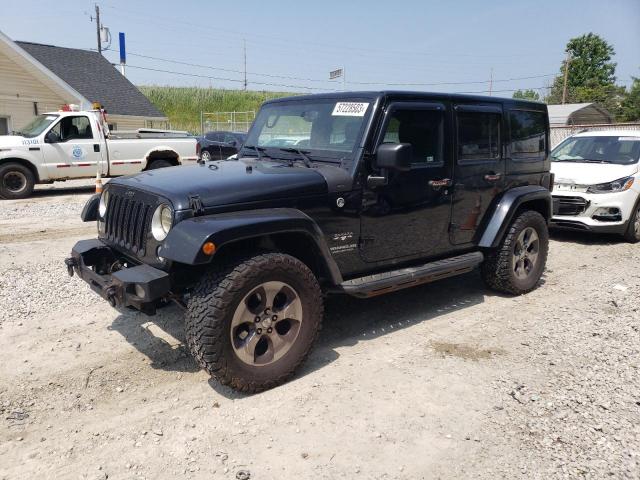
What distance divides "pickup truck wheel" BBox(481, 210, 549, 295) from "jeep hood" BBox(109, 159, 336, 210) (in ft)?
8.06

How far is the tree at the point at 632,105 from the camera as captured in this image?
1969 inches

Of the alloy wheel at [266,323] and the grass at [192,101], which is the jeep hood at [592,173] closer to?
the alloy wheel at [266,323]

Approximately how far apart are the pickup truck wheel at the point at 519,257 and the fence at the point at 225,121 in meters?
32.0

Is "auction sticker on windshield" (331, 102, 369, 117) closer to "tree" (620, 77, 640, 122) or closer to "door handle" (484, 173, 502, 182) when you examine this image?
"door handle" (484, 173, 502, 182)

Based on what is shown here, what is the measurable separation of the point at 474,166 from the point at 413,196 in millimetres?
935

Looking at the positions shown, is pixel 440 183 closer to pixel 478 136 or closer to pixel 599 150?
pixel 478 136

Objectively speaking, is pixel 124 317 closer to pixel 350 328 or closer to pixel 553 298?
pixel 350 328

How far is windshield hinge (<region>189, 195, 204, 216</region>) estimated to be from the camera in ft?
10.9

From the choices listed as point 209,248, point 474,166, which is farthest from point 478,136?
point 209,248

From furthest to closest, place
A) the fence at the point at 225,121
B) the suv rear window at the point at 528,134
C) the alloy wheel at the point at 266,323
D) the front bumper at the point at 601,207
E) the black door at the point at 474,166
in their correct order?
1. the fence at the point at 225,121
2. the front bumper at the point at 601,207
3. the suv rear window at the point at 528,134
4. the black door at the point at 474,166
5. the alloy wheel at the point at 266,323

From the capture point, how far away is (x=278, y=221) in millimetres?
3416

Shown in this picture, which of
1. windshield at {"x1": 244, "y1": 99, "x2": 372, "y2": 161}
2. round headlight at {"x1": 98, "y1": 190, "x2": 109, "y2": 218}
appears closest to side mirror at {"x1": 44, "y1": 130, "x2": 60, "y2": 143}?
windshield at {"x1": 244, "y1": 99, "x2": 372, "y2": 161}

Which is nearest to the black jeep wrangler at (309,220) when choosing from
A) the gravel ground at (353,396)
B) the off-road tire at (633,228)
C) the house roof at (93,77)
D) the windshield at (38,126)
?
the gravel ground at (353,396)

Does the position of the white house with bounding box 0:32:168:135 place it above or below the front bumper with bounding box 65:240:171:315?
above
